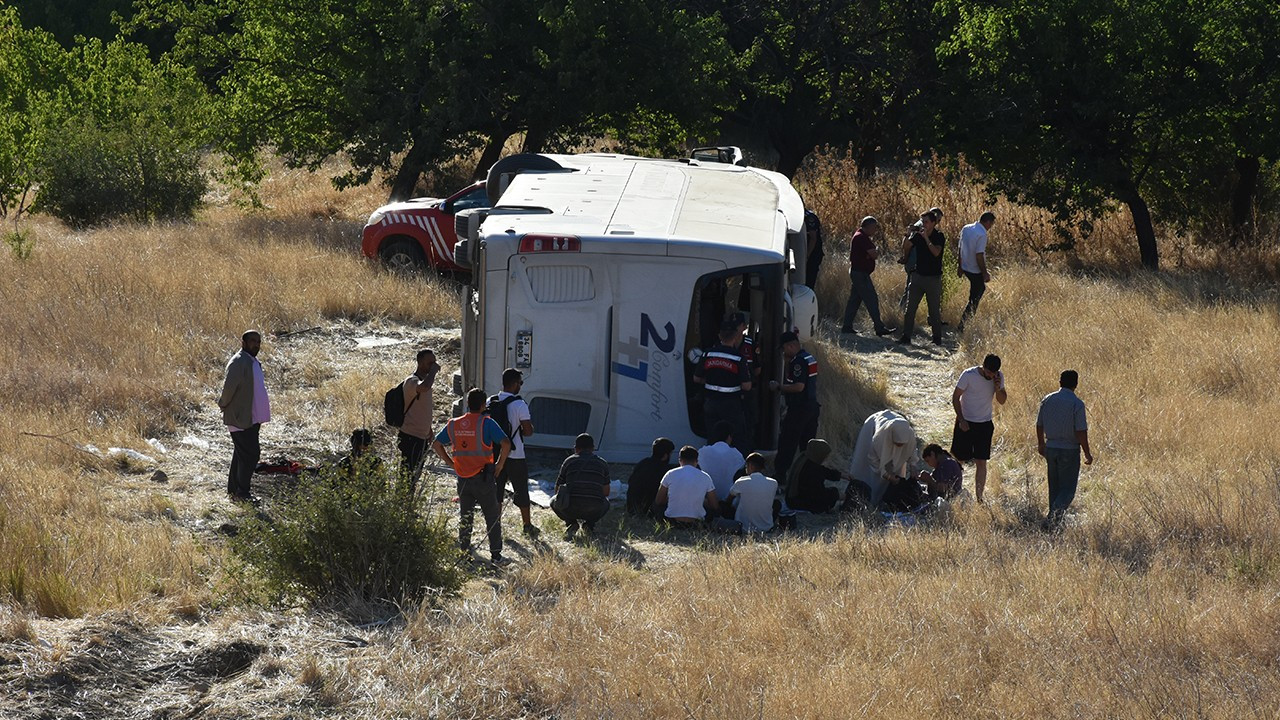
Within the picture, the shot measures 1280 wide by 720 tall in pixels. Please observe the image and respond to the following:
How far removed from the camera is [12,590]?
290 inches

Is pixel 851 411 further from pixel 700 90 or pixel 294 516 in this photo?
pixel 700 90

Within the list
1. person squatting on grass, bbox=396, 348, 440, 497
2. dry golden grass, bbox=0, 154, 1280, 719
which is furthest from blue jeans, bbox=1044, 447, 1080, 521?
person squatting on grass, bbox=396, 348, 440, 497

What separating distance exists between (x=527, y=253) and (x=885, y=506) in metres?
3.49

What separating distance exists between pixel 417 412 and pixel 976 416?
4399 mm

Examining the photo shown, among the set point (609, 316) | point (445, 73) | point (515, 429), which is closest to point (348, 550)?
point (515, 429)

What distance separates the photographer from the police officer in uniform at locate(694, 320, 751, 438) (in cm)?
1080

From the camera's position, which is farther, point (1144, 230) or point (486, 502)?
point (1144, 230)

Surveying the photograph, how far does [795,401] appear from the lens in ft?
37.9

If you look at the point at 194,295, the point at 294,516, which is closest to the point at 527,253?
the point at 294,516

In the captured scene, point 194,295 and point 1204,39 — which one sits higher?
point 1204,39

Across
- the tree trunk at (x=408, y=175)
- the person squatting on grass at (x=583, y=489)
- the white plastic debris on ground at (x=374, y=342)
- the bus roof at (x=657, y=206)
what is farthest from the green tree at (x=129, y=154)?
the person squatting on grass at (x=583, y=489)

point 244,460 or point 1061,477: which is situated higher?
point 1061,477

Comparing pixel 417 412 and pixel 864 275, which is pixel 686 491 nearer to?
pixel 417 412

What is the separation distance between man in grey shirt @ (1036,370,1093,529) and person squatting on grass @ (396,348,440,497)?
456 cm
